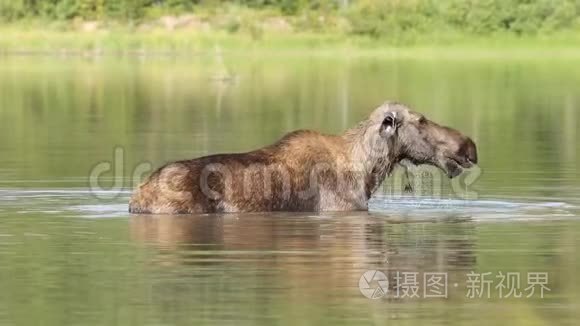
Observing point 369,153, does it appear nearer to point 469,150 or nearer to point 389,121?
point 389,121

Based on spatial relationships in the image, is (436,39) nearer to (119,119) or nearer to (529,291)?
(119,119)

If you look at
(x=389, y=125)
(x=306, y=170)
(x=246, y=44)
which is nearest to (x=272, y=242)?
(x=306, y=170)

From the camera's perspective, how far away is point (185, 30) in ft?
379

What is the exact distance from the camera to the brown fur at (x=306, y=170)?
21125 millimetres

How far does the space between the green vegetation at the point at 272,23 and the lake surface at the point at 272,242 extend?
6955cm

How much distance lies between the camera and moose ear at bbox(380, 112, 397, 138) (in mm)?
21891

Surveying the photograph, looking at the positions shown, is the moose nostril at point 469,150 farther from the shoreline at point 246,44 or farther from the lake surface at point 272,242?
the shoreline at point 246,44

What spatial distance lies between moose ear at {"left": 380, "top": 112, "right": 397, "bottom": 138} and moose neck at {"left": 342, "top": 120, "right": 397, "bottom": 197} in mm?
74

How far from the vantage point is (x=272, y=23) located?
117375mm

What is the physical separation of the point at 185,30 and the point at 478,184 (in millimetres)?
89481

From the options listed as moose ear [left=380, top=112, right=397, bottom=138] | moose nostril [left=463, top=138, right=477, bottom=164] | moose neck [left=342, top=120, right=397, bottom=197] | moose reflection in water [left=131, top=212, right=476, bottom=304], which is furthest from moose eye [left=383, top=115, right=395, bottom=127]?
moose reflection in water [left=131, top=212, right=476, bottom=304]

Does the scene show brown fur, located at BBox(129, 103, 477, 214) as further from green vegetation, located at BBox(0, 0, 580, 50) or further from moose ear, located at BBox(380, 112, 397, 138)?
green vegetation, located at BBox(0, 0, 580, 50)

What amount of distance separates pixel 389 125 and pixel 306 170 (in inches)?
44.6

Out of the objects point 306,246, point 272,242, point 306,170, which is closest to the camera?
point 306,246
